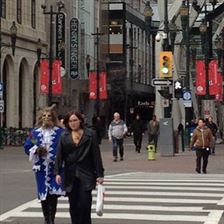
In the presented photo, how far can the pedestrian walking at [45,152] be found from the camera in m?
10.3

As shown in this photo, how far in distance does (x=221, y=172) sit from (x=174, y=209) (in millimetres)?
10024

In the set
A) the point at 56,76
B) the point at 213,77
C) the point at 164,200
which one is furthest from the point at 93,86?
the point at 164,200

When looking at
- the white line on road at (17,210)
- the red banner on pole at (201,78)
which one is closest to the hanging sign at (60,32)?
the red banner on pole at (201,78)

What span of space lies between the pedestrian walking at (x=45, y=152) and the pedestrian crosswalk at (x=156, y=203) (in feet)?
6.06

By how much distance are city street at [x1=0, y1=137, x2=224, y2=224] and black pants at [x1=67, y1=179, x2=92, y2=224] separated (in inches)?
115

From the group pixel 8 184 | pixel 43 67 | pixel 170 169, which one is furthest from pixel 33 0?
pixel 8 184

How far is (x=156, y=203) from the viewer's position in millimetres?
A: 14367

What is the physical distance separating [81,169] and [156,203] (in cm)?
569

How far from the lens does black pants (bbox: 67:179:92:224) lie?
8.88 meters

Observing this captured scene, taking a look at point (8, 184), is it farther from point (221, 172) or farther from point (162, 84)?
point (162, 84)

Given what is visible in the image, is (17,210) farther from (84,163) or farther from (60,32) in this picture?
(60,32)

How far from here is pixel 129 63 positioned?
292 feet

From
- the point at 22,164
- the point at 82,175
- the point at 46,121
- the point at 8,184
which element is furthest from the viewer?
the point at 22,164

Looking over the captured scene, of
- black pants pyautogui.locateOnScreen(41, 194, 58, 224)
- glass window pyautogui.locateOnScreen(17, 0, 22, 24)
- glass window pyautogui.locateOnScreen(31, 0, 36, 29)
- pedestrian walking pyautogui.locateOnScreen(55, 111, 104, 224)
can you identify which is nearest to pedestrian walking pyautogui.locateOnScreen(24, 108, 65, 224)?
black pants pyautogui.locateOnScreen(41, 194, 58, 224)
